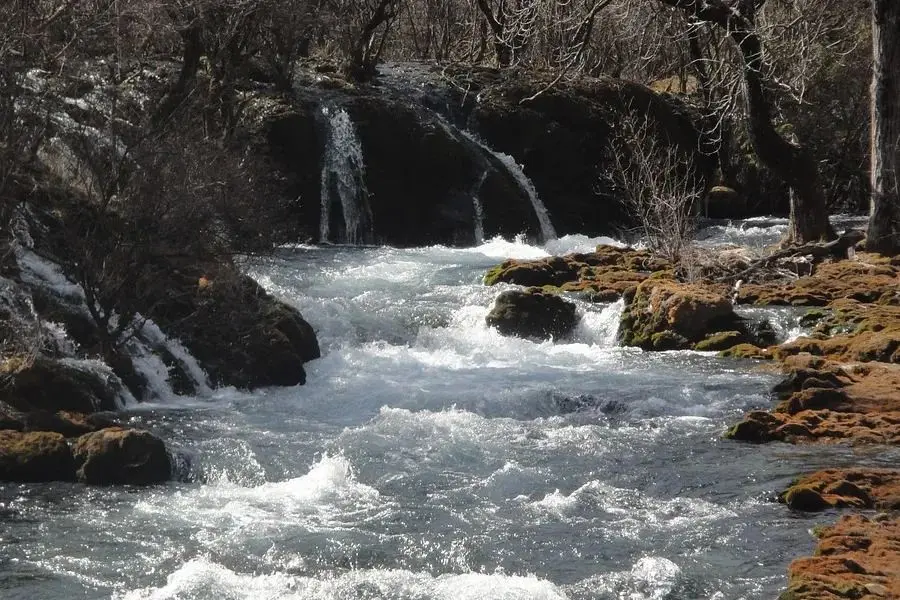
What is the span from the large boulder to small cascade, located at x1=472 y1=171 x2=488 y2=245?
8820mm

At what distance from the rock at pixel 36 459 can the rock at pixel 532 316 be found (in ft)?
25.6

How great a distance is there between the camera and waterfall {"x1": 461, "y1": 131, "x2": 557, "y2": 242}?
2609 cm

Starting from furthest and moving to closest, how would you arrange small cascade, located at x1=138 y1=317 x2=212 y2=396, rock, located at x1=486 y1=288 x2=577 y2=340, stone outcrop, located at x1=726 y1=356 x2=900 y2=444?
1. rock, located at x1=486 y1=288 x2=577 y2=340
2. small cascade, located at x1=138 y1=317 x2=212 y2=396
3. stone outcrop, located at x1=726 y1=356 x2=900 y2=444

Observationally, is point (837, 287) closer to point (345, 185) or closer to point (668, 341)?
point (668, 341)

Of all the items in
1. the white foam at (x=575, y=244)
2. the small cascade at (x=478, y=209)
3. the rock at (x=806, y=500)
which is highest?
the small cascade at (x=478, y=209)

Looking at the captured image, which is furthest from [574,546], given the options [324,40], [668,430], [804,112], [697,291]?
[324,40]

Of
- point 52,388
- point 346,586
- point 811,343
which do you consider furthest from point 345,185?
point 346,586

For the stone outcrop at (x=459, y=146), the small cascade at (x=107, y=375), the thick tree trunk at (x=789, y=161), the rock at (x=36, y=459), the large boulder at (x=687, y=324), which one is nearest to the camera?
the rock at (x=36, y=459)

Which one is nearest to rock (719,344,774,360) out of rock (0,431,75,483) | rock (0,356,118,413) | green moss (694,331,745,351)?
green moss (694,331,745,351)

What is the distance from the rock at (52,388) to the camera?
37.7 feet

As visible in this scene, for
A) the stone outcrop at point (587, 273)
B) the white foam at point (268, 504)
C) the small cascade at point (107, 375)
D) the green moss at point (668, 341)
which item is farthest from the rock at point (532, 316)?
the white foam at point (268, 504)

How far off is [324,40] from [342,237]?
386 inches

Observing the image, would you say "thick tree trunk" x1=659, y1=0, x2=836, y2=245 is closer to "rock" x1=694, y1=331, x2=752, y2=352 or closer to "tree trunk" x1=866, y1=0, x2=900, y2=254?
"tree trunk" x1=866, y1=0, x2=900, y2=254

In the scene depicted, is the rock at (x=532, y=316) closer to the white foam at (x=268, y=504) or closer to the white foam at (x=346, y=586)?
the white foam at (x=268, y=504)
